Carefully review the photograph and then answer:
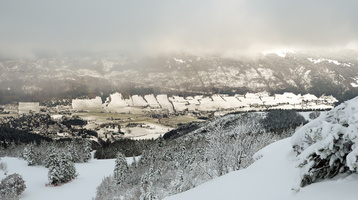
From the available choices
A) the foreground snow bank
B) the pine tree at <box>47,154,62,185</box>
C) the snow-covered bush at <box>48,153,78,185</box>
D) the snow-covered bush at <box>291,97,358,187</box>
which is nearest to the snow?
the snow-covered bush at <box>48,153,78,185</box>

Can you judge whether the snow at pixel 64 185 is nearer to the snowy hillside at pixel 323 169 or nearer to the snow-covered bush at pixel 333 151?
the snowy hillside at pixel 323 169

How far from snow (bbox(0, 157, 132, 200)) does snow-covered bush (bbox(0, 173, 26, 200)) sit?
12.7 ft

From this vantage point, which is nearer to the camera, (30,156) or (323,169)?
(323,169)

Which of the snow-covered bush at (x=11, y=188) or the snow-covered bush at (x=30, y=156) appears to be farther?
the snow-covered bush at (x=30, y=156)

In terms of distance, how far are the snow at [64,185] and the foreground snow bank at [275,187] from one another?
211 ft

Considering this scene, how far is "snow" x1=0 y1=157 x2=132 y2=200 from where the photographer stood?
2776 inches

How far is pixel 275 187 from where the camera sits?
9.71 m

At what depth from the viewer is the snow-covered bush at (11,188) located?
61.9 meters

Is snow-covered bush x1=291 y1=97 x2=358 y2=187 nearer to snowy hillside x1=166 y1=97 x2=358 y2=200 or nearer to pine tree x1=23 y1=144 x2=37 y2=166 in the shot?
snowy hillside x1=166 y1=97 x2=358 y2=200

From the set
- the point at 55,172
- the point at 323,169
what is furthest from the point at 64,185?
the point at 323,169

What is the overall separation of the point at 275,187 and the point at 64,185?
84.1 m

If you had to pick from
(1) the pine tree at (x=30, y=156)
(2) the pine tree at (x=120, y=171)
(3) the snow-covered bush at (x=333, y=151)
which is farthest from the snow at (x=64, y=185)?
(3) the snow-covered bush at (x=333, y=151)

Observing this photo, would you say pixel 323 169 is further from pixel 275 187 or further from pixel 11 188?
pixel 11 188

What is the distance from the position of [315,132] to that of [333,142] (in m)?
2.20
